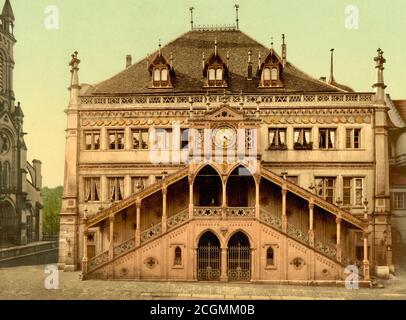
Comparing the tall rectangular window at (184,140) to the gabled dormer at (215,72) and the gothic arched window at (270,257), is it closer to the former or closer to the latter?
the gabled dormer at (215,72)

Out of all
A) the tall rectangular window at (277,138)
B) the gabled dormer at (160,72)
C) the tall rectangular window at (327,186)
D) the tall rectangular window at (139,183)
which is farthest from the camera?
the gabled dormer at (160,72)

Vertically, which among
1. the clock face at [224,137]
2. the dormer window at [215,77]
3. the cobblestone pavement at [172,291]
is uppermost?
the dormer window at [215,77]

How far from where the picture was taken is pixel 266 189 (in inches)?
1336

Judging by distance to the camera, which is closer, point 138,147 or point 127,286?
point 127,286

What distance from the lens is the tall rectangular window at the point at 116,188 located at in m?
35.7

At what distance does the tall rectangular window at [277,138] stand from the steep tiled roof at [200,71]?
2748 millimetres

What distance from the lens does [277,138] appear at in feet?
116

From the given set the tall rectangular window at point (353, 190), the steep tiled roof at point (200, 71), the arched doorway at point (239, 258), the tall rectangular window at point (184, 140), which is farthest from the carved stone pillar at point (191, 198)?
the tall rectangular window at point (353, 190)

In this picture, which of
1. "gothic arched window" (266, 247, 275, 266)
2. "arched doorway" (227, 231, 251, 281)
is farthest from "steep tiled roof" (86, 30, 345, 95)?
"gothic arched window" (266, 247, 275, 266)

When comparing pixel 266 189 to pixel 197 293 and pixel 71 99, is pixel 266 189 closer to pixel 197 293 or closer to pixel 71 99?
pixel 197 293
